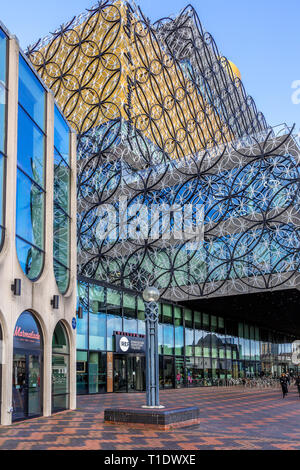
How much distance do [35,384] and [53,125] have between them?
1043 centimetres

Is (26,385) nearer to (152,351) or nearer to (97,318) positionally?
(152,351)

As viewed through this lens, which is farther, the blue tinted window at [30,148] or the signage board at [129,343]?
the signage board at [129,343]

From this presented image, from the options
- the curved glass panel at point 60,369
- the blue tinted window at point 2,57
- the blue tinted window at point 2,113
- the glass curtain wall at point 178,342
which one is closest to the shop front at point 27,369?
the curved glass panel at point 60,369

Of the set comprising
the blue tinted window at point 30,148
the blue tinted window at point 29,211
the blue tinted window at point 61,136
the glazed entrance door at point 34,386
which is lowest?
the glazed entrance door at point 34,386

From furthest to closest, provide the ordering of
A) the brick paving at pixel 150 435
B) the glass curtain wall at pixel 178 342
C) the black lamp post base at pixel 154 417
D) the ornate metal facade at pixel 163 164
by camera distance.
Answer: the ornate metal facade at pixel 163 164 → the glass curtain wall at pixel 178 342 → the black lamp post base at pixel 154 417 → the brick paving at pixel 150 435

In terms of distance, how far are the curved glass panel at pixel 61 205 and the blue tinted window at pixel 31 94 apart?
6.22 ft

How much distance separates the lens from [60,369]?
21203 millimetres

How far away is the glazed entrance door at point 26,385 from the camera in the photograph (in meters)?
17.0

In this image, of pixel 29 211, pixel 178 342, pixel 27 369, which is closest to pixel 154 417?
pixel 27 369

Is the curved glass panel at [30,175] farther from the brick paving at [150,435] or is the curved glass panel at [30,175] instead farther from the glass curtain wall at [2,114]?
the brick paving at [150,435]

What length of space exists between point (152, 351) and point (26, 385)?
4.47 metres

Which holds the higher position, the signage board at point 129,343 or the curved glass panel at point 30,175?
the curved glass panel at point 30,175
